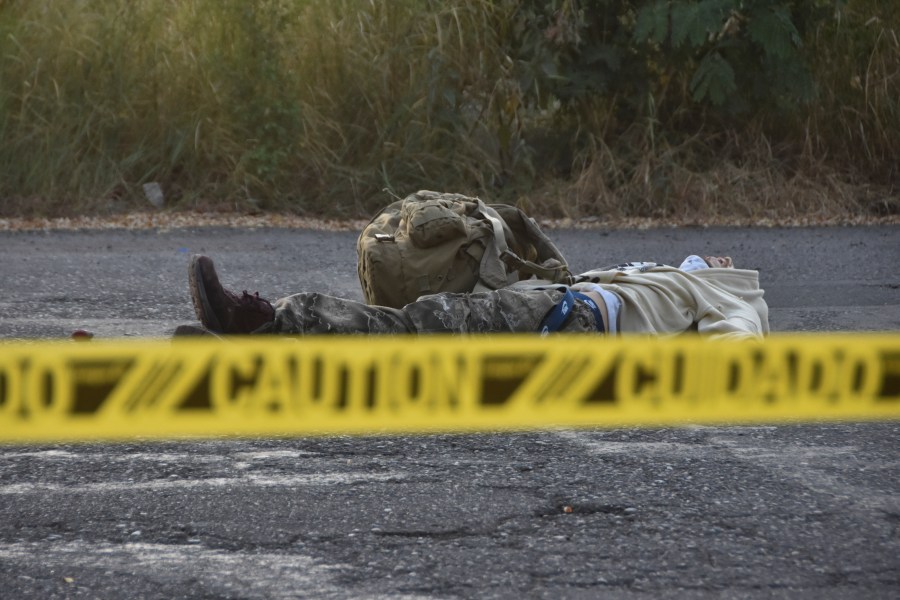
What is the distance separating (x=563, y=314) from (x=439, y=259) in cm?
43

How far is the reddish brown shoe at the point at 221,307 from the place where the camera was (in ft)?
12.0

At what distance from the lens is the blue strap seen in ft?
12.6

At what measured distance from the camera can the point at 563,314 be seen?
3.87 metres

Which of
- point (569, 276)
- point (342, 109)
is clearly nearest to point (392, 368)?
point (569, 276)

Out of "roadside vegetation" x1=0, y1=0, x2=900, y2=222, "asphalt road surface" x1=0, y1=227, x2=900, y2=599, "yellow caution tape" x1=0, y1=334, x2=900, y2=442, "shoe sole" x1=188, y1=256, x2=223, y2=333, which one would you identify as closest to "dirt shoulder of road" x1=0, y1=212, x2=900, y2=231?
"roadside vegetation" x1=0, y1=0, x2=900, y2=222

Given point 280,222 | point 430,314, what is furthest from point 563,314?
point 280,222

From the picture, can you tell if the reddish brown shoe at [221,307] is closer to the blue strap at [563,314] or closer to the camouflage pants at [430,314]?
the camouflage pants at [430,314]

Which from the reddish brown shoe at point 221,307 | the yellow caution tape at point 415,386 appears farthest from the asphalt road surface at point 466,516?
the reddish brown shoe at point 221,307

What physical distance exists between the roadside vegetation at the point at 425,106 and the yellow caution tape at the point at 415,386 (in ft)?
16.6

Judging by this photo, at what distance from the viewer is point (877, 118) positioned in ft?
32.1

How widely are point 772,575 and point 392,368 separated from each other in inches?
Result: 54.1

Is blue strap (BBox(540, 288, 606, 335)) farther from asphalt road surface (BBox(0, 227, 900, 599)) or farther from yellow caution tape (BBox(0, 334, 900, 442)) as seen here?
asphalt road surface (BBox(0, 227, 900, 599))

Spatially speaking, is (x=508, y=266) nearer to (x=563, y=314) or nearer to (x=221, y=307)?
(x=563, y=314)

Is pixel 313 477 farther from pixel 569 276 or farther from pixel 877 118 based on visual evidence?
pixel 877 118
